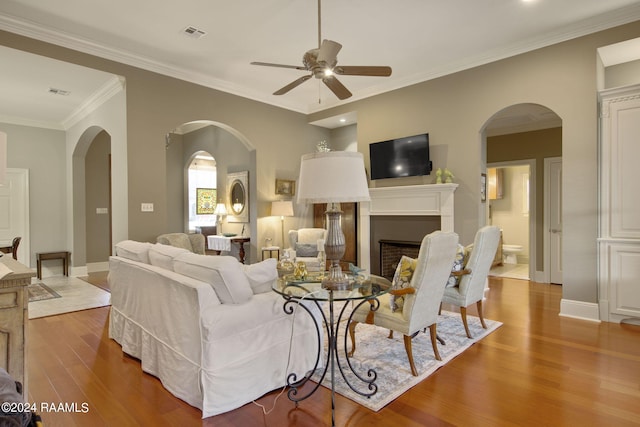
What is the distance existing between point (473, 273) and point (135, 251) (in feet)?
9.92

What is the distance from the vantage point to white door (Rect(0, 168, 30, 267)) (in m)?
6.24

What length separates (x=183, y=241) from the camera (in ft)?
15.2

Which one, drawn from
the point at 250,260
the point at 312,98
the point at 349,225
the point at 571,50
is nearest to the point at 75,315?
the point at 250,260

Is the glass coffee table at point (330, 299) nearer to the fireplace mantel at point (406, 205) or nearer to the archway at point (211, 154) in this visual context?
the fireplace mantel at point (406, 205)

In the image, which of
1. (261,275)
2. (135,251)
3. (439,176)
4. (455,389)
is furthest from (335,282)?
(439,176)

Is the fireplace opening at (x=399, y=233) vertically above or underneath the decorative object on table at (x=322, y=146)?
underneath

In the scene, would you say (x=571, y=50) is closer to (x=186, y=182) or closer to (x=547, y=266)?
(x=547, y=266)

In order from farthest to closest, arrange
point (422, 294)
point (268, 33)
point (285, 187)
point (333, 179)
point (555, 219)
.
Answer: point (285, 187) < point (555, 219) < point (268, 33) < point (422, 294) < point (333, 179)

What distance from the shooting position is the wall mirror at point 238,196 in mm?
6977

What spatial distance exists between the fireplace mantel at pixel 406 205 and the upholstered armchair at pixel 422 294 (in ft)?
7.56

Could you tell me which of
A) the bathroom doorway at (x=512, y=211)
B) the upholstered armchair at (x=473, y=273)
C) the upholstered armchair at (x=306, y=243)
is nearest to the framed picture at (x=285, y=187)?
the upholstered armchair at (x=306, y=243)

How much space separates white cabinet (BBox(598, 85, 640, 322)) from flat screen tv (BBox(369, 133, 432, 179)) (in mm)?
2008

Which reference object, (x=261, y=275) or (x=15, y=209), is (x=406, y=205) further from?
(x=15, y=209)

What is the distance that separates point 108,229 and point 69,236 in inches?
26.9
